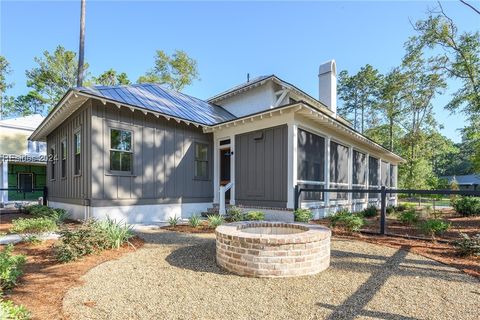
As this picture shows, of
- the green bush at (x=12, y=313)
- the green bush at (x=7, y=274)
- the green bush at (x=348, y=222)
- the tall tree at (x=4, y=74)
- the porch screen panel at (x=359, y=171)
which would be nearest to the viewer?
the green bush at (x=12, y=313)

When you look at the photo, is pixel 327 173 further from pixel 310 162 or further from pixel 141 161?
pixel 141 161

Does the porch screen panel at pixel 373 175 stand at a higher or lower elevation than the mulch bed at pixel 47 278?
higher

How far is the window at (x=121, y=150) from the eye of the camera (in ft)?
26.5

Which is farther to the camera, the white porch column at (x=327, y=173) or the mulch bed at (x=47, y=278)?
the white porch column at (x=327, y=173)

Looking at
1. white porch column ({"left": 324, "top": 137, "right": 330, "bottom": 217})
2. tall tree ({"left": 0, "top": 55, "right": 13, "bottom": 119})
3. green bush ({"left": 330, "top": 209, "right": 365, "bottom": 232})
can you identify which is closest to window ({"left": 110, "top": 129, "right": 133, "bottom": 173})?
green bush ({"left": 330, "top": 209, "right": 365, "bottom": 232})

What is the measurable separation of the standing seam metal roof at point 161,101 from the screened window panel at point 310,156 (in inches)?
136

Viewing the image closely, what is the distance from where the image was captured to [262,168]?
8.90 metres

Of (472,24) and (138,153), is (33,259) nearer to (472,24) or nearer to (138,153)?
(138,153)

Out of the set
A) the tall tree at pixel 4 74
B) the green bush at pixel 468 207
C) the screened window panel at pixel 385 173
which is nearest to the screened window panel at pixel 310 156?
the green bush at pixel 468 207

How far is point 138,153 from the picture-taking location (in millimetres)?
8547

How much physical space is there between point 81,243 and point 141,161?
4.34m

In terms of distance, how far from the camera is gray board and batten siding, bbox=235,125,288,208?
838 centimetres

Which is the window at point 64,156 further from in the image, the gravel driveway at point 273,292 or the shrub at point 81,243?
the gravel driveway at point 273,292

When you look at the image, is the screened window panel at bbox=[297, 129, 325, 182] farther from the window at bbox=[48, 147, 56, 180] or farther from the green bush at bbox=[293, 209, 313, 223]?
the window at bbox=[48, 147, 56, 180]
